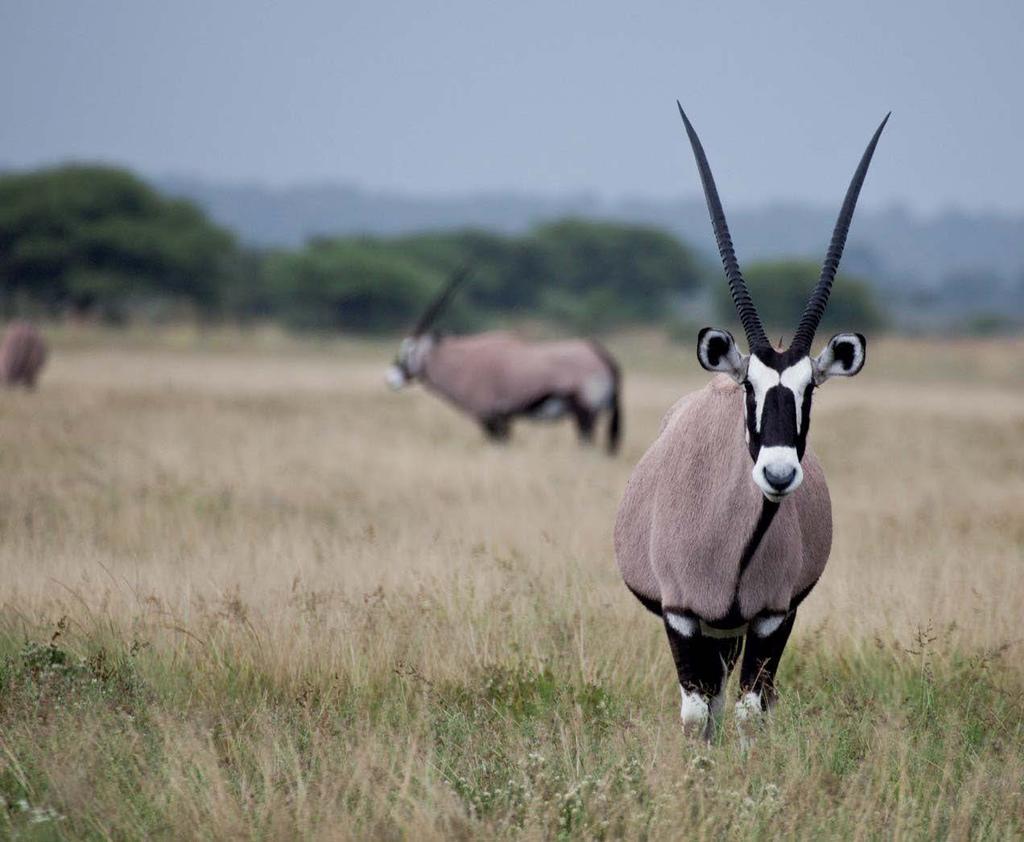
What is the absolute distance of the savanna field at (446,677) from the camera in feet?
12.1

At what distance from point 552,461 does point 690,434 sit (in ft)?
26.9

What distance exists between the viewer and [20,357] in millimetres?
18719

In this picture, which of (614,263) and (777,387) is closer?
(777,387)

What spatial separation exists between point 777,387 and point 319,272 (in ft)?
182

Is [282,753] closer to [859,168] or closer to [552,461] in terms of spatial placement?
[859,168]

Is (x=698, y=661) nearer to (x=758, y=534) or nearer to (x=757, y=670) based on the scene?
(x=757, y=670)

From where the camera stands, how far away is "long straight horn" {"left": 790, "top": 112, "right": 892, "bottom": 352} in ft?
13.4

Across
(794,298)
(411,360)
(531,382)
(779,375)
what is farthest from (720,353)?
(794,298)

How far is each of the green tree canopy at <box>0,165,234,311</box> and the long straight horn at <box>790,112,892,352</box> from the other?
154 ft

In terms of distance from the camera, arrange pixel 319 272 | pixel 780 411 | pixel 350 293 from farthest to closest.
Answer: pixel 319 272
pixel 350 293
pixel 780 411

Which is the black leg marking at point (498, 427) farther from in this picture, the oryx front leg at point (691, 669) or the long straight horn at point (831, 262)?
the oryx front leg at point (691, 669)

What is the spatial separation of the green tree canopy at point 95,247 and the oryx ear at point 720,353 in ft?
156

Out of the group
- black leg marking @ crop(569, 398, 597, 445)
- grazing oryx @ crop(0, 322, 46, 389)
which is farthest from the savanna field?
grazing oryx @ crop(0, 322, 46, 389)

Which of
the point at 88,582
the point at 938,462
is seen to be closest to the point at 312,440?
the point at 938,462
